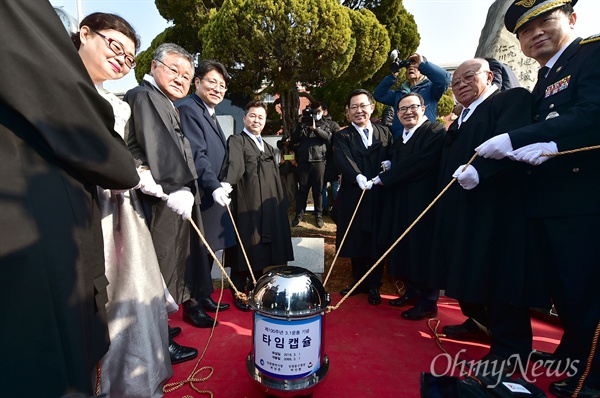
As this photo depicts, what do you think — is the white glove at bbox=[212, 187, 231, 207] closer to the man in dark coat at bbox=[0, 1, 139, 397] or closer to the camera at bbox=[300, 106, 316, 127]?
the man in dark coat at bbox=[0, 1, 139, 397]

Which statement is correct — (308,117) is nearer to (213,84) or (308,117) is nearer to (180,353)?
(213,84)

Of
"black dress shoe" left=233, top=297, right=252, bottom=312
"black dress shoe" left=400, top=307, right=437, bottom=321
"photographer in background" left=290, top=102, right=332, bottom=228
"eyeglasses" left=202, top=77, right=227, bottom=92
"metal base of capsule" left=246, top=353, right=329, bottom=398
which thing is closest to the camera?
"metal base of capsule" left=246, top=353, right=329, bottom=398

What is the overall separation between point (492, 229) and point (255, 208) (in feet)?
7.47

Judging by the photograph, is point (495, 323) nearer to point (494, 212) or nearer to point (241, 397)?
point (494, 212)

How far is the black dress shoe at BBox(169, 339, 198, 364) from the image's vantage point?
2.32m

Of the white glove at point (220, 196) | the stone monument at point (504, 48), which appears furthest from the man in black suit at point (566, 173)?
the stone monument at point (504, 48)

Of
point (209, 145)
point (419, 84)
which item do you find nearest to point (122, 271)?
point (209, 145)

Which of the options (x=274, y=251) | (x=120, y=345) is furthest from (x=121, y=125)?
(x=274, y=251)

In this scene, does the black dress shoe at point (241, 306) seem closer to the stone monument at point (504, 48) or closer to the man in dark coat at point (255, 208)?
the man in dark coat at point (255, 208)

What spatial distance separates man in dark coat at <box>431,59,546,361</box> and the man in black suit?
0.38 ft

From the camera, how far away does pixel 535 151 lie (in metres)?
1.94

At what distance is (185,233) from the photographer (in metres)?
2.45

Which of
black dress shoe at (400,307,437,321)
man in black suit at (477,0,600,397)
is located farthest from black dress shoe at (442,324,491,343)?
man in black suit at (477,0,600,397)

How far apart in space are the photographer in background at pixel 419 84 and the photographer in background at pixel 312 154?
1.76m
